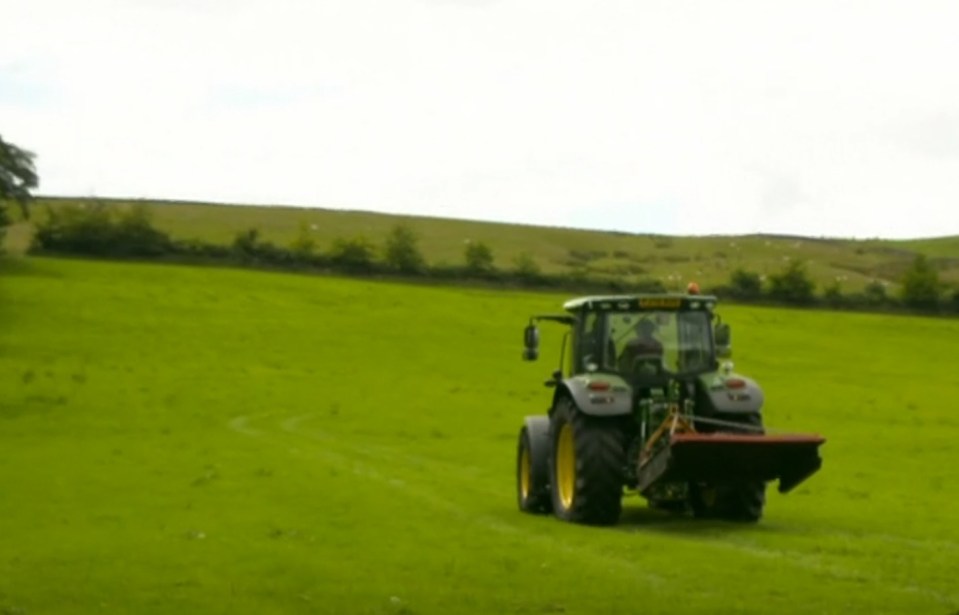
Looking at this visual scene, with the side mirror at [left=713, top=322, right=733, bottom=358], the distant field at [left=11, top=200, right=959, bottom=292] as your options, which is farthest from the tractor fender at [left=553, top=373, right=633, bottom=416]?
the distant field at [left=11, top=200, right=959, bottom=292]

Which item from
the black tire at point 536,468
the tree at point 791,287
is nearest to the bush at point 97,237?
the tree at point 791,287

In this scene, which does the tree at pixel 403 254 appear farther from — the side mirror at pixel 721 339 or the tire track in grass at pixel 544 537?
the side mirror at pixel 721 339

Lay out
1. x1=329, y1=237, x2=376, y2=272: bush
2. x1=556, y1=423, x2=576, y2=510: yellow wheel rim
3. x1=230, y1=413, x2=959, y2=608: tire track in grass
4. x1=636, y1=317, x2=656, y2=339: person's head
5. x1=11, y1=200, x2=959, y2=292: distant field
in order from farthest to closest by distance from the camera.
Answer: x1=11, y1=200, x2=959, y2=292: distant field < x1=329, y1=237, x2=376, y2=272: bush < x1=636, y1=317, x2=656, y2=339: person's head < x1=556, y1=423, x2=576, y2=510: yellow wheel rim < x1=230, y1=413, x2=959, y2=608: tire track in grass

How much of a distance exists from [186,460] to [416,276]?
182 ft

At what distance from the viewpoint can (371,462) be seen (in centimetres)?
3572

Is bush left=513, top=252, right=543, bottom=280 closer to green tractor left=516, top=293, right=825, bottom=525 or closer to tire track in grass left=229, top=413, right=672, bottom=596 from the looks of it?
tire track in grass left=229, top=413, right=672, bottom=596

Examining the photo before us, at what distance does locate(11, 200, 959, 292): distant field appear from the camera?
109 m

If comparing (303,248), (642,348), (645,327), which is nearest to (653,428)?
(642,348)

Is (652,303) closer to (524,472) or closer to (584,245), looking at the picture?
(524,472)

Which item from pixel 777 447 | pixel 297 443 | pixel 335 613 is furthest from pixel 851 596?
pixel 297 443

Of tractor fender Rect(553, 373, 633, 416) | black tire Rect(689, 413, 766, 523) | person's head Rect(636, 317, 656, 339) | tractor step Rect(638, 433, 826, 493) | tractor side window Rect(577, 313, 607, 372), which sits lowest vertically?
black tire Rect(689, 413, 766, 523)

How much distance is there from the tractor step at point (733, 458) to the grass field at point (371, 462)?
68 cm

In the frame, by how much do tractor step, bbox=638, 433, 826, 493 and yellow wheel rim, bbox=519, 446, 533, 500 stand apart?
360cm

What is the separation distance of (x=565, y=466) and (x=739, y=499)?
6.89 feet
